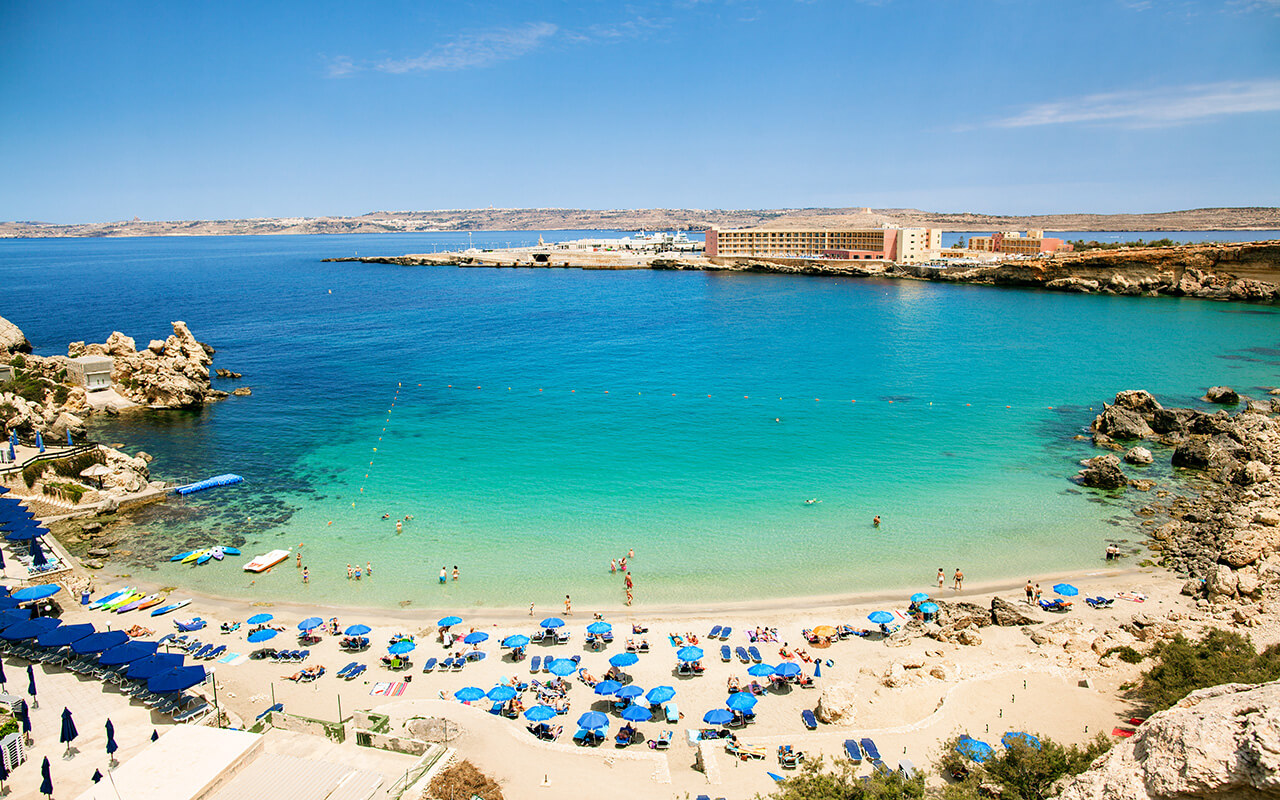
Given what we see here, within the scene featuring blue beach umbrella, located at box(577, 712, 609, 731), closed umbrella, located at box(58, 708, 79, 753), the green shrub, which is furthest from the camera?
blue beach umbrella, located at box(577, 712, 609, 731)

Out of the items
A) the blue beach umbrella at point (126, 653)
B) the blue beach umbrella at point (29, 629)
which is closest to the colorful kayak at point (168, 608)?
the blue beach umbrella at point (29, 629)

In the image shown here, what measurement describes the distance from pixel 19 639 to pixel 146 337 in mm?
68669

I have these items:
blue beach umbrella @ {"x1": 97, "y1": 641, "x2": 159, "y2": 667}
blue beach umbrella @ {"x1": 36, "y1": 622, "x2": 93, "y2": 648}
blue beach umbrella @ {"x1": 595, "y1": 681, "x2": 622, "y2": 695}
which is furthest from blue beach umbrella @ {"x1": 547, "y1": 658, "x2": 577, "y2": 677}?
blue beach umbrella @ {"x1": 36, "y1": 622, "x2": 93, "y2": 648}

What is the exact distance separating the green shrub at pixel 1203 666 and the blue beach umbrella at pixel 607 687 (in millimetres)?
12267

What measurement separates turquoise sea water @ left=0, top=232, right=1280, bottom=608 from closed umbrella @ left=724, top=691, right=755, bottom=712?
700cm

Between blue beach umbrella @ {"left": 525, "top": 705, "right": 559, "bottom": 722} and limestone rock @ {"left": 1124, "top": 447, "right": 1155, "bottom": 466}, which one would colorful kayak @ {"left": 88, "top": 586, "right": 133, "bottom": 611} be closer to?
blue beach umbrella @ {"left": 525, "top": 705, "right": 559, "bottom": 722}

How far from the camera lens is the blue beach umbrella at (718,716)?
1670 cm

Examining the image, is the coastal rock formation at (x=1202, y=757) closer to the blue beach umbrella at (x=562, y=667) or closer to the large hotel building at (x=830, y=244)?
the blue beach umbrella at (x=562, y=667)

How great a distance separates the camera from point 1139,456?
3581cm

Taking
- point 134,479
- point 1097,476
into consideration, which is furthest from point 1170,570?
point 134,479

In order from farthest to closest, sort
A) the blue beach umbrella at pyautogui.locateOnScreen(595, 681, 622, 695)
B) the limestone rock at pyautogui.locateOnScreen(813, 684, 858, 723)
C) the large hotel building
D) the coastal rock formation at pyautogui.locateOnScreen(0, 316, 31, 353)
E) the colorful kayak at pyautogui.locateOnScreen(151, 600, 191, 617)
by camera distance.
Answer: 1. the large hotel building
2. the coastal rock formation at pyautogui.locateOnScreen(0, 316, 31, 353)
3. the colorful kayak at pyautogui.locateOnScreen(151, 600, 191, 617)
4. the blue beach umbrella at pyautogui.locateOnScreen(595, 681, 622, 695)
5. the limestone rock at pyautogui.locateOnScreen(813, 684, 858, 723)

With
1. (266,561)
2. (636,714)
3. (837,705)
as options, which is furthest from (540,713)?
(266,561)

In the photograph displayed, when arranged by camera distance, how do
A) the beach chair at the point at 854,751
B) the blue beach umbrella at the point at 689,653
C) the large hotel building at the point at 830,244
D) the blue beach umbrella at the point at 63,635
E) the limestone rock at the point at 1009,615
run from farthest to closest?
the large hotel building at the point at 830,244 < the limestone rock at the point at 1009,615 < the blue beach umbrella at the point at 689,653 < the blue beach umbrella at the point at 63,635 < the beach chair at the point at 854,751

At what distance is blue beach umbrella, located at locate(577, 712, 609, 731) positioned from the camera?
16.5m
